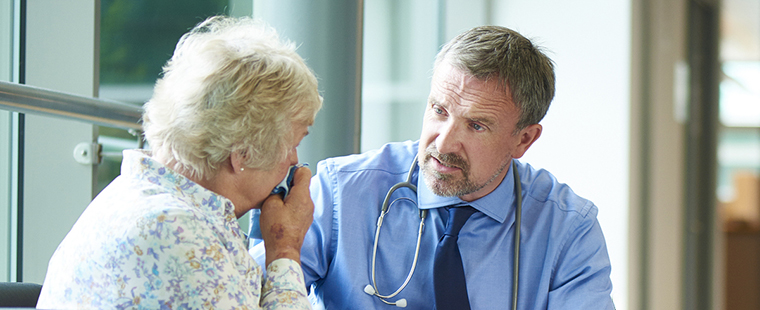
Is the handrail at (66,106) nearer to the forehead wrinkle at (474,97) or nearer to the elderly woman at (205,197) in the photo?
the elderly woman at (205,197)

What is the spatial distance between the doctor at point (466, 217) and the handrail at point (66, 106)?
0.50 meters

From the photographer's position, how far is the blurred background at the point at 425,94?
1727mm

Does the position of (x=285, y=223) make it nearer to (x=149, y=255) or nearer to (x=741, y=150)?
(x=149, y=255)

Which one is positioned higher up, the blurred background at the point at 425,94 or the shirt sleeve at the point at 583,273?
the blurred background at the point at 425,94

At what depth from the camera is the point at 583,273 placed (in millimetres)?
1485

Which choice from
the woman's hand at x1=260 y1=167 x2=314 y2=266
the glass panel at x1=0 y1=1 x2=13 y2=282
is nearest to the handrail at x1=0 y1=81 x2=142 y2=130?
the glass panel at x1=0 y1=1 x2=13 y2=282

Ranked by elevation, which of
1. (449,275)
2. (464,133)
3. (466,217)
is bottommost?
(449,275)

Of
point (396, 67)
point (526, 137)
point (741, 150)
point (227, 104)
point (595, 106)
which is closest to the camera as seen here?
point (227, 104)

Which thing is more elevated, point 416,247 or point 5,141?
point 5,141

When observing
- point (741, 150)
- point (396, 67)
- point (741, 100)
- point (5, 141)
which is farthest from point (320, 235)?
point (741, 150)

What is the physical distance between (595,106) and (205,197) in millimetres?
2348

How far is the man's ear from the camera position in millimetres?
1663

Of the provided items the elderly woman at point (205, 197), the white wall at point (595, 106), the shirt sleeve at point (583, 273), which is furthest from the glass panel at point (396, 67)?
the elderly woman at point (205, 197)

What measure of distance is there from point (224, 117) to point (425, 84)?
2651 millimetres
